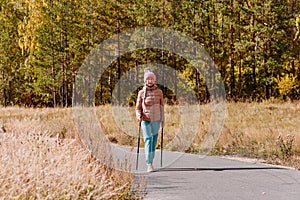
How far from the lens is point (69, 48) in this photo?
42.0 m

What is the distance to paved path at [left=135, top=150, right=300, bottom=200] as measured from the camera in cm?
854

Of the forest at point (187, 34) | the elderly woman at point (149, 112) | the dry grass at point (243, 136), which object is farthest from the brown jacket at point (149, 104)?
the forest at point (187, 34)

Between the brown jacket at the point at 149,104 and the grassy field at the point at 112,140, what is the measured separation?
5.22 ft

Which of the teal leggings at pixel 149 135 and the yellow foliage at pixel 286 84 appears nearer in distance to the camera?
the teal leggings at pixel 149 135

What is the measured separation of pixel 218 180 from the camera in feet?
32.9

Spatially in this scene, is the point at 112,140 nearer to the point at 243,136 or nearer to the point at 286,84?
the point at 243,136

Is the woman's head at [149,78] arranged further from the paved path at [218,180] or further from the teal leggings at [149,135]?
the paved path at [218,180]

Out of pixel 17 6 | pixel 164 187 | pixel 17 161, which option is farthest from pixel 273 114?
pixel 17 6

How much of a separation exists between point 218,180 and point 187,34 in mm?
30603

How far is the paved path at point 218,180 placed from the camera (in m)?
8.54

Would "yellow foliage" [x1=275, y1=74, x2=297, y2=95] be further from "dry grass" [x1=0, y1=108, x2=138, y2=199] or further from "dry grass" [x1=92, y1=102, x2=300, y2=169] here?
"dry grass" [x1=0, y1=108, x2=138, y2=199]

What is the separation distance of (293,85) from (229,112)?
1240 centimetres

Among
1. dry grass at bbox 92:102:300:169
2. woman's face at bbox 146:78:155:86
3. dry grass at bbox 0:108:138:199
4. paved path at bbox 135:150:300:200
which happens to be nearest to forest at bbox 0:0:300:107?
dry grass at bbox 92:102:300:169

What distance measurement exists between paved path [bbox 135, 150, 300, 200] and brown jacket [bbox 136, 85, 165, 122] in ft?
3.44
